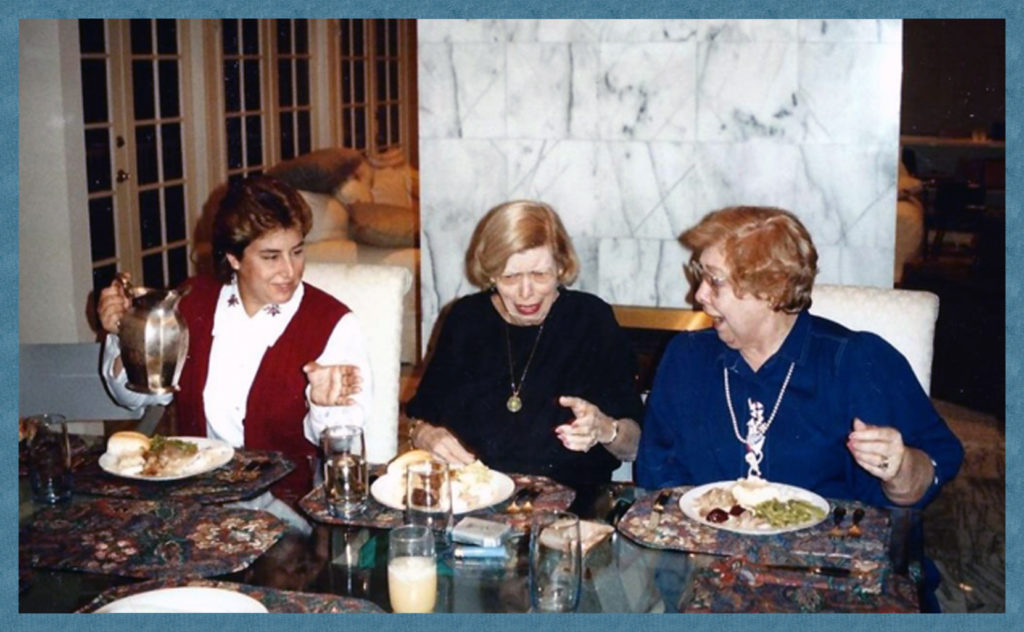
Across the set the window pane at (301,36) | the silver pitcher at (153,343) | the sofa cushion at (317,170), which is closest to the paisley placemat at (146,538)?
the silver pitcher at (153,343)

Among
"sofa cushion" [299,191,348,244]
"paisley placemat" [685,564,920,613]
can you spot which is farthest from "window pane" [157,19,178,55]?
"paisley placemat" [685,564,920,613]

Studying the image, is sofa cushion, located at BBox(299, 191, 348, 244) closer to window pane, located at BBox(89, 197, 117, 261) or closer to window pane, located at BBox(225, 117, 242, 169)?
window pane, located at BBox(225, 117, 242, 169)

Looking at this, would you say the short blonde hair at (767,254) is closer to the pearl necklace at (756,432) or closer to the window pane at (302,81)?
the pearl necklace at (756,432)

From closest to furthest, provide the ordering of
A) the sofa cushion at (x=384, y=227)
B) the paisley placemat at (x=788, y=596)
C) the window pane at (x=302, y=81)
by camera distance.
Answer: the paisley placemat at (x=788, y=596), the sofa cushion at (x=384, y=227), the window pane at (x=302, y=81)

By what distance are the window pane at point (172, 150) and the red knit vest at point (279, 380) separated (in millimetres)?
→ 3636

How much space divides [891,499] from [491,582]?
0.76 meters

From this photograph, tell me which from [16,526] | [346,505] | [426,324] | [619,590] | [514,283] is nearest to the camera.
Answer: [619,590]

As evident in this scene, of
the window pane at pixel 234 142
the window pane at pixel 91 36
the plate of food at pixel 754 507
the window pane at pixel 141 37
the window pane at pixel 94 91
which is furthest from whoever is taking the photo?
the window pane at pixel 234 142

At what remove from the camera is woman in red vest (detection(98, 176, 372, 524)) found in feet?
7.55

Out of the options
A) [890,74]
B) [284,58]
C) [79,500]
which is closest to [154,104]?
[284,58]

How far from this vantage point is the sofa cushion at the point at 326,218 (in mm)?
5762

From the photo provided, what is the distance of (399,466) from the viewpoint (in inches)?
76.0

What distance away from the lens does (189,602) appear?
1.51m

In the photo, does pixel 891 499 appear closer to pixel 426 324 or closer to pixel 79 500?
pixel 79 500
